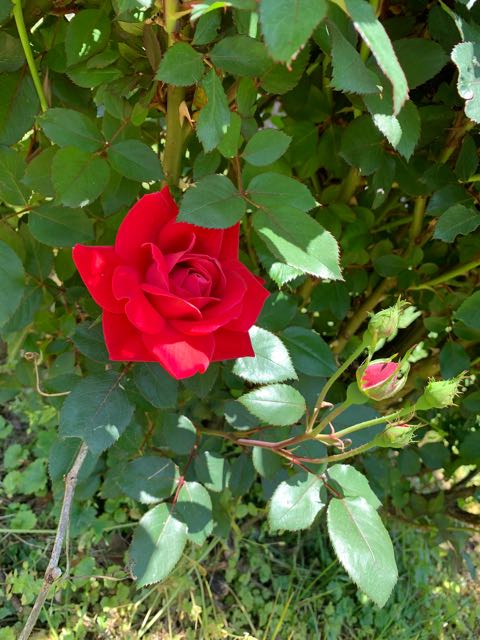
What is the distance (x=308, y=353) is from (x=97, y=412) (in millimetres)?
280

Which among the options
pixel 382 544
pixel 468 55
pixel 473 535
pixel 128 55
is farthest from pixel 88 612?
pixel 468 55

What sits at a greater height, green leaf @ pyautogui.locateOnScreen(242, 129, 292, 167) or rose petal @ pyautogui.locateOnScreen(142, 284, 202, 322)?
green leaf @ pyautogui.locateOnScreen(242, 129, 292, 167)

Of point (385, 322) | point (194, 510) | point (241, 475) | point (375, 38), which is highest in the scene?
point (375, 38)

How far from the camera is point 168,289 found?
1.76 ft

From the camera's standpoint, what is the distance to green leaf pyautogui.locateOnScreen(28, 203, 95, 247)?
668 mm

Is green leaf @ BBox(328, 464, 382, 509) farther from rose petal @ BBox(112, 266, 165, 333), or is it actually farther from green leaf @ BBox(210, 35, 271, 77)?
→ green leaf @ BBox(210, 35, 271, 77)

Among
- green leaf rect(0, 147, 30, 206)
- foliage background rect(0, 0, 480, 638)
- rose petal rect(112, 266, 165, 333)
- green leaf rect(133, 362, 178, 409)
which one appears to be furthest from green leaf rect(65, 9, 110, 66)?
green leaf rect(133, 362, 178, 409)

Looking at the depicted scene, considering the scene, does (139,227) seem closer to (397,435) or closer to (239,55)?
(239,55)

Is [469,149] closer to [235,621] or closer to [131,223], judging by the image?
[131,223]

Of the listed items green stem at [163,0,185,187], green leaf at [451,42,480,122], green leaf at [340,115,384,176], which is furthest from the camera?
green leaf at [340,115,384,176]

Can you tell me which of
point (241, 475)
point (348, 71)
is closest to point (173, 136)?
point (348, 71)

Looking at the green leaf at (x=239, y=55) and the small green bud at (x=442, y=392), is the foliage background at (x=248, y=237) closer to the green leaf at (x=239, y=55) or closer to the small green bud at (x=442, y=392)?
the green leaf at (x=239, y=55)

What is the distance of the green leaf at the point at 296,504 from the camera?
Result: 2.19 feet

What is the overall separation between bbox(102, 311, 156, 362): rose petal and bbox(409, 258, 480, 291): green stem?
49 centimetres
